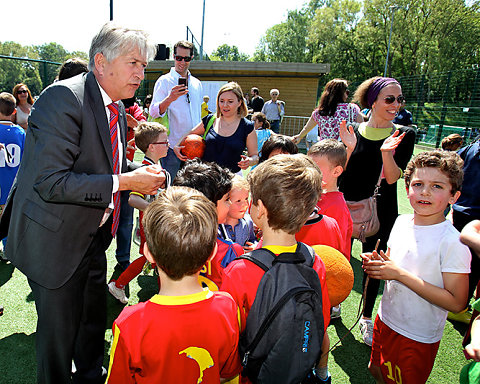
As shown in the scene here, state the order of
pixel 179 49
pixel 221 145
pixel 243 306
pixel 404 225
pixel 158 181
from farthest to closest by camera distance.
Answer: pixel 179 49 → pixel 221 145 → pixel 404 225 → pixel 158 181 → pixel 243 306

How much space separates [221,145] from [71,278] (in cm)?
225

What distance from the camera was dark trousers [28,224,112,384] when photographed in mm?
1989

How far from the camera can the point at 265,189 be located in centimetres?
164

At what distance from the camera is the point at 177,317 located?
1370mm

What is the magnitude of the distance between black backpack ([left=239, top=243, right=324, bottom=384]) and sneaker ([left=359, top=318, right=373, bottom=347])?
1.86 m

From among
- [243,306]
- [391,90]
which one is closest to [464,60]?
[391,90]

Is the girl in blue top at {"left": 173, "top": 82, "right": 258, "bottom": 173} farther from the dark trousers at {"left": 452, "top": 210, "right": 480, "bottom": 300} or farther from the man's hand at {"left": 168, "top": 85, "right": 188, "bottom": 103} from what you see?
the dark trousers at {"left": 452, "top": 210, "right": 480, "bottom": 300}

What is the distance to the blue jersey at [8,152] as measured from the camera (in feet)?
13.7

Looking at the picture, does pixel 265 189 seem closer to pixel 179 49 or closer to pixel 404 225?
pixel 404 225

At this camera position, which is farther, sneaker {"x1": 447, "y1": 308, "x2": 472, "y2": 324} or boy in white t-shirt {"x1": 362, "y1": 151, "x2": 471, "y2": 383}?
sneaker {"x1": 447, "y1": 308, "x2": 472, "y2": 324}

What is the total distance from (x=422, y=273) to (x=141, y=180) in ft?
5.94

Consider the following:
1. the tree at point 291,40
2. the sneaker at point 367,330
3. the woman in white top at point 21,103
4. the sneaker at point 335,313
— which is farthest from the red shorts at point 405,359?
the tree at point 291,40

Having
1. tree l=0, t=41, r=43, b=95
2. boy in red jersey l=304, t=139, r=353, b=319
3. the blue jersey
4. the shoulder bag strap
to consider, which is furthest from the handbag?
tree l=0, t=41, r=43, b=95

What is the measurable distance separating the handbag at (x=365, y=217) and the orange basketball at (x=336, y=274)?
49.8 inches
